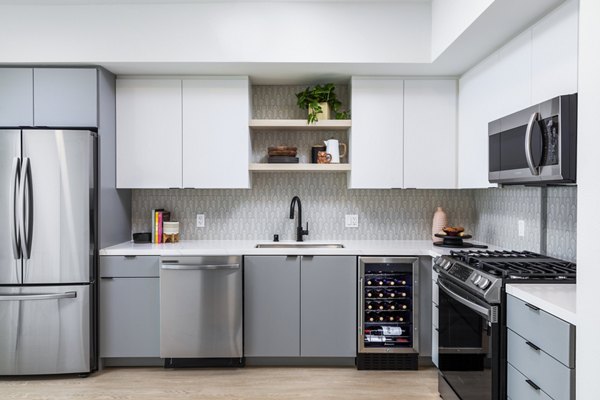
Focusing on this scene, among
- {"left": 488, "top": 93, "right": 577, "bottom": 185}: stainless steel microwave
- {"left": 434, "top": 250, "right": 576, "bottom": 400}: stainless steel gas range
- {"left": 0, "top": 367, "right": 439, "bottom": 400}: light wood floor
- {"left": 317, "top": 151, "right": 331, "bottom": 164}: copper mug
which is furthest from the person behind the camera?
{"left": 317, "top": 151, "right": 331, "bottom": 164}: copper mug

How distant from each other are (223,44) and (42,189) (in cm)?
155

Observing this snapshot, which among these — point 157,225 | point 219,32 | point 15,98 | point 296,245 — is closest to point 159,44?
point 219,32

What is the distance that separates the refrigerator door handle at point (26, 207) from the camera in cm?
305

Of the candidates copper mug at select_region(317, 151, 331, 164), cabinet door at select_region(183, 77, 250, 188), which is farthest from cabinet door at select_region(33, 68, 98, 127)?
copper mug at select_region(317, 151, 331, 164)

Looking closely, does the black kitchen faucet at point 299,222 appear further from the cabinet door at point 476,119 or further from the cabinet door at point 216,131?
the cabinet door at point 476,119

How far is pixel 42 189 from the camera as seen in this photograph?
309 centimetres

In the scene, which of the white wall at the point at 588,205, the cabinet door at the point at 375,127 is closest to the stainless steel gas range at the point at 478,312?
the white wall at the point at 588,205

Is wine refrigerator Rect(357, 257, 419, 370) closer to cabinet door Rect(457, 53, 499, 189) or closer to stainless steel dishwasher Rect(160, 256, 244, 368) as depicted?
cabinet door Rect(457, 53, 499, 189)

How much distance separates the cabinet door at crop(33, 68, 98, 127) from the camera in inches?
126

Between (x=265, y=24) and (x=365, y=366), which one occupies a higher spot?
(x=265, y=24)

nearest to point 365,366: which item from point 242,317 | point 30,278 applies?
point 242,317

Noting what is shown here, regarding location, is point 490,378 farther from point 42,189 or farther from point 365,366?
point 42,189

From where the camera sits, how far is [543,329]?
174 cm

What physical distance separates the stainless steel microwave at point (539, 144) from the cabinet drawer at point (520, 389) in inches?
32.9
